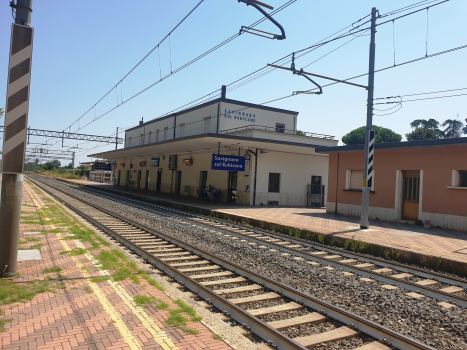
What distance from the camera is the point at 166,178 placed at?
117ft

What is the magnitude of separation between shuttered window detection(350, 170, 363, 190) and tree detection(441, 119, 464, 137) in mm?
64876

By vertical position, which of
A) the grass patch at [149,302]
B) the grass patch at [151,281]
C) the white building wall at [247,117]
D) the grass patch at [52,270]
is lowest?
the grass patch at [151,281]

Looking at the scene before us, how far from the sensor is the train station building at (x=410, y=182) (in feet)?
43.3

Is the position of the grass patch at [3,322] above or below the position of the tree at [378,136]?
below

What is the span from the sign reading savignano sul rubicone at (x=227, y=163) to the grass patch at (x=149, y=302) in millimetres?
15486

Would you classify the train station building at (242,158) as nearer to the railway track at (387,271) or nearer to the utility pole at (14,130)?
the railway track at (387,271)

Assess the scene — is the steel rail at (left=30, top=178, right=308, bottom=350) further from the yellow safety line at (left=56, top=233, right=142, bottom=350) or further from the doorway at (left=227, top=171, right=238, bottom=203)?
the doorway at (left=227, top=171, right=238, bottom=203)

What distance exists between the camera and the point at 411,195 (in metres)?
15.1

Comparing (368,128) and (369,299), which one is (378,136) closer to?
(368,128)

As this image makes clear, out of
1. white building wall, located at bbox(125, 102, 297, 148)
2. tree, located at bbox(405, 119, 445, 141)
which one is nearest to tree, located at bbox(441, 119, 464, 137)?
tree, located at bbox(405, 119, 445, 141)

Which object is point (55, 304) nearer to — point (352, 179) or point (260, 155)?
point (352, 179)

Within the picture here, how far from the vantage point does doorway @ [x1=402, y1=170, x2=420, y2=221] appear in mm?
14852

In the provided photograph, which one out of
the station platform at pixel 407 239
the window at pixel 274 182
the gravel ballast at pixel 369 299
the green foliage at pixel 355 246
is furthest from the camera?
the window at pixel 274 182

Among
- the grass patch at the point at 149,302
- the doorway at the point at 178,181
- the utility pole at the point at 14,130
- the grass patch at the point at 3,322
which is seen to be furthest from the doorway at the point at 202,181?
the grass patch at the point at 3,322
